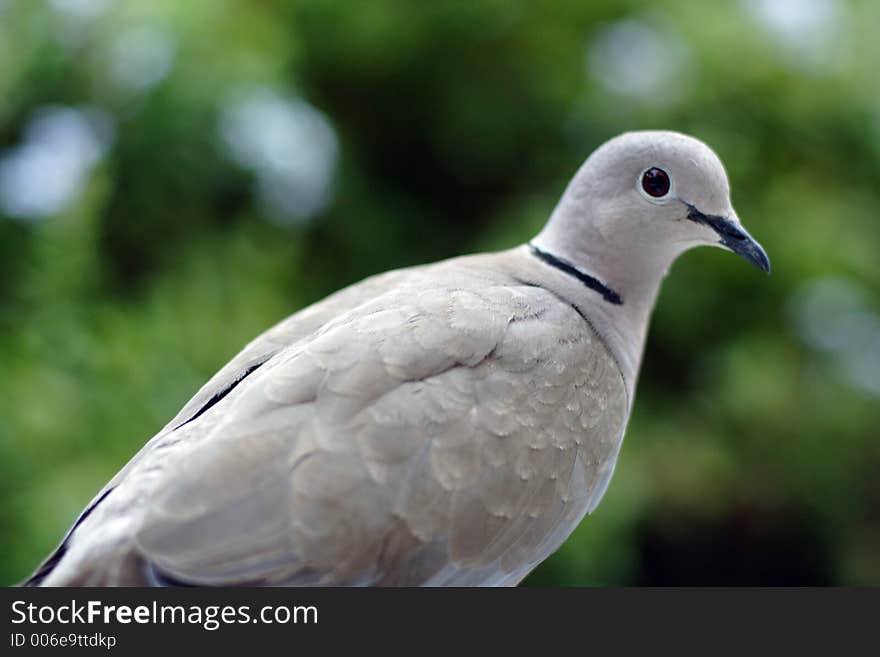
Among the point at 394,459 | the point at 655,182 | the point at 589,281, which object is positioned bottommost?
the point at 394,459

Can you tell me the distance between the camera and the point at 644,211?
45.6 inches

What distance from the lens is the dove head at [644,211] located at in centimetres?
112

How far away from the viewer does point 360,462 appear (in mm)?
876

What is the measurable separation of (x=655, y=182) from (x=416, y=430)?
0.44 metres

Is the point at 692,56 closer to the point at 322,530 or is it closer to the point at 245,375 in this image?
the point at 245,375

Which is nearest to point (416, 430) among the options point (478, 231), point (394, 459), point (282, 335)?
point (394, 459)

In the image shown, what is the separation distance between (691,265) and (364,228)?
847 millimetres

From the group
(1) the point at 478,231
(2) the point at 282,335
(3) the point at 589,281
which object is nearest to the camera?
(2) the point at 282,335

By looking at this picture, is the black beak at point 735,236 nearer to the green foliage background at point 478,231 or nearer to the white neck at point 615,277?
the white neck at point 615,277

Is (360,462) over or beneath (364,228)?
beneath

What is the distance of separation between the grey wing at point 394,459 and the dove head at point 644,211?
Result: 17 centimetres

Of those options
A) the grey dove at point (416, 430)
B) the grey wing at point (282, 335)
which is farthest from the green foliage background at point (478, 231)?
the grey dove at point (416, 430)

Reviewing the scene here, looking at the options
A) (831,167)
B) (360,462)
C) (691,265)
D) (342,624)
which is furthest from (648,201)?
(831,167)

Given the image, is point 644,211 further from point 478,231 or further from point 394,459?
point 478,231
